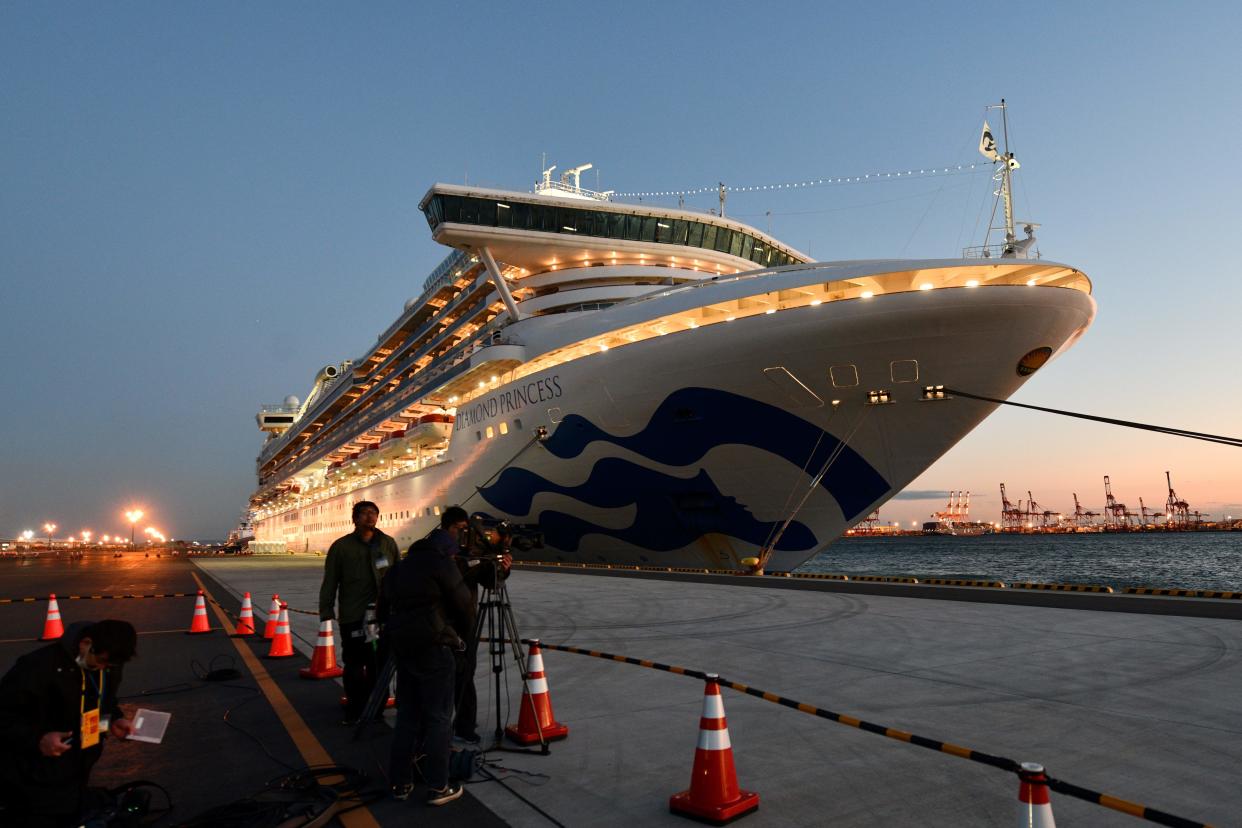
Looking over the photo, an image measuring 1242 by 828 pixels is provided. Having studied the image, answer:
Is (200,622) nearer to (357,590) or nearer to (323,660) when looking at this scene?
(323,660)

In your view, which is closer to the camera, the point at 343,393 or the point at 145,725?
the point at 145,725

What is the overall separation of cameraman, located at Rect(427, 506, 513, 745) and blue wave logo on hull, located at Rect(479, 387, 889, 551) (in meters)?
11.3

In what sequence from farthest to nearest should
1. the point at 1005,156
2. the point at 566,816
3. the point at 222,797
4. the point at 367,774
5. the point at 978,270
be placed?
1. the point at 1005,156
2. the point at 978,270
3. the point at 367,774
4. the point at 222,797
5. the point at 566,816

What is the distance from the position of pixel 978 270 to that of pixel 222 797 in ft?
46.8

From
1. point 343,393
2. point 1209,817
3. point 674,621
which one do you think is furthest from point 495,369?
point 343,393

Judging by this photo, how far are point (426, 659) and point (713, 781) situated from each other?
1786mm

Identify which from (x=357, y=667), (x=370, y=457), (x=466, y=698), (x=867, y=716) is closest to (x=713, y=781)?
(x=466, y=698)

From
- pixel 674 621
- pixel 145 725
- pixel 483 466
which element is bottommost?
pixel 674 621

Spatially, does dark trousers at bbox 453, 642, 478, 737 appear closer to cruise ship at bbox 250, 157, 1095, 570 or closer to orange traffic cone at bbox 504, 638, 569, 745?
orange traffic cone at bbox 504, 638, 569, 745

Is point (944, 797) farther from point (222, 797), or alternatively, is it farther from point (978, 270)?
point (978, 270)

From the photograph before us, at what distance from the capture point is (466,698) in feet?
17.3

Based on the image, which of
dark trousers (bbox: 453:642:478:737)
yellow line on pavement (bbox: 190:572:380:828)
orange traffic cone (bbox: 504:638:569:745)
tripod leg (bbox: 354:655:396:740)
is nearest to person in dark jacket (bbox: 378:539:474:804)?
yellow line on pavement (bbox: 190:572:380:828)

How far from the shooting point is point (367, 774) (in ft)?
15.3

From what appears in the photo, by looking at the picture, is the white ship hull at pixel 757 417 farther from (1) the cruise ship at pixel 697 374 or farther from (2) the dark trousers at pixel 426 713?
(2) the dark trousers at pixel 426 713
